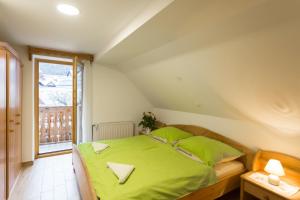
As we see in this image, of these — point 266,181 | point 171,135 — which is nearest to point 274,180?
point 266,181

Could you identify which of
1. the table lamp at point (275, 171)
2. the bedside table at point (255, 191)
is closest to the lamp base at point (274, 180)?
the table lamp at point (275, 171)

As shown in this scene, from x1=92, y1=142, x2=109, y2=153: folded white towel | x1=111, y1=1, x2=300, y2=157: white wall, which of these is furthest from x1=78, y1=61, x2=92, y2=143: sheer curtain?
x1=111, y1=1, x2=300, y2=157: white wall

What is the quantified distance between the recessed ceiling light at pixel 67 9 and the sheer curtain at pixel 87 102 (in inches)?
74.6

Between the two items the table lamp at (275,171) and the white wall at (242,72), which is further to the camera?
the table lamp at (275,171)

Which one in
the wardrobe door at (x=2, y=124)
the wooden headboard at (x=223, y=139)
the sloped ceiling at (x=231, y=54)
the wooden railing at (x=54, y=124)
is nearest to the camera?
the sloped ceiling at (x=231, y=54)

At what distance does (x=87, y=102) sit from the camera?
362 cm

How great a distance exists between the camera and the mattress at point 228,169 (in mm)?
2104

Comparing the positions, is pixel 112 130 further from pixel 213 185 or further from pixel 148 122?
pixel 213 185

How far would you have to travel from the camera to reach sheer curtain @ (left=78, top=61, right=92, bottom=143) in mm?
3582

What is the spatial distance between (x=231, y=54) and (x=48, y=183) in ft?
10.5

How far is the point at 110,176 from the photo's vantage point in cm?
179

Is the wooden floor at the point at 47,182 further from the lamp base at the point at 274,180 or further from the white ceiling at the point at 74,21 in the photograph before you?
the lamp base at the point at 274,180

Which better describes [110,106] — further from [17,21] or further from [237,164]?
A: [237,164]

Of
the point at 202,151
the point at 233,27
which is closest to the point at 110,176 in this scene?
the point at 202,151
